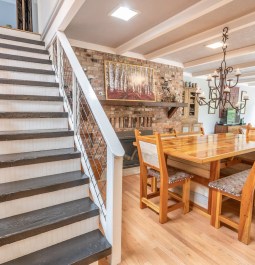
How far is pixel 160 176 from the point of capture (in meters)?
2.13

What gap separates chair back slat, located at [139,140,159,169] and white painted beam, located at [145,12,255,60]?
2.20m

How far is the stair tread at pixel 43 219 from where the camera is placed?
127cm

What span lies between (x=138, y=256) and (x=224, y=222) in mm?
1001

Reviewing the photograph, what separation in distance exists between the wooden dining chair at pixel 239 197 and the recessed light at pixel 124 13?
2.43m

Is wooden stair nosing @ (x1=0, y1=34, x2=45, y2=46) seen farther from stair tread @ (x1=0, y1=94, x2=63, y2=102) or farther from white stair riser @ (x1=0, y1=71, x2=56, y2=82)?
stair tread @ (x1=0, y1=94, x2=63, y2=102)

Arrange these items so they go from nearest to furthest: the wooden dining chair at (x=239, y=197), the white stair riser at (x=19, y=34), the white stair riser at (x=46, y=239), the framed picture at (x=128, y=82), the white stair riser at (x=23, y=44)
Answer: the white stair riser at (x=46, y=239) < the wooden dining chair at (x=239, y=197) < the white stair riser at (x=23, y=44) < the white stair riser at (x=19, y=34) < the framed picture at (x=128, y=82)

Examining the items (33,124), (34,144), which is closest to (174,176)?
(34,144)

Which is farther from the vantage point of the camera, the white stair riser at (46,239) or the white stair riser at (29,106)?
the white stair riser at (29,106)

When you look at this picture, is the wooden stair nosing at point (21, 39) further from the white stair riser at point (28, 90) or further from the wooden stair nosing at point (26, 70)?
the white stair riser at point (28, 90)

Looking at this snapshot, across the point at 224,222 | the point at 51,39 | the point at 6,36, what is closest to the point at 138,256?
the point at 224,222

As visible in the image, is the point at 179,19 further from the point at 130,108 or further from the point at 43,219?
the point at 43,219

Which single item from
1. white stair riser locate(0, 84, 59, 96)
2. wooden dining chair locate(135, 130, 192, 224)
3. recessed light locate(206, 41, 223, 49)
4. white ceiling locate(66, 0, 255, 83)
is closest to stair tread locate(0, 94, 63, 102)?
white stair riser locate(0, 84, 59, 96)

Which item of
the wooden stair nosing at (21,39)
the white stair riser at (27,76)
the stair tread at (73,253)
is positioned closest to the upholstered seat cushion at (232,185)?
the stair tread at (73,253)

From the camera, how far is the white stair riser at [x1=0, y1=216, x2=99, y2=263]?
50.0 inches
